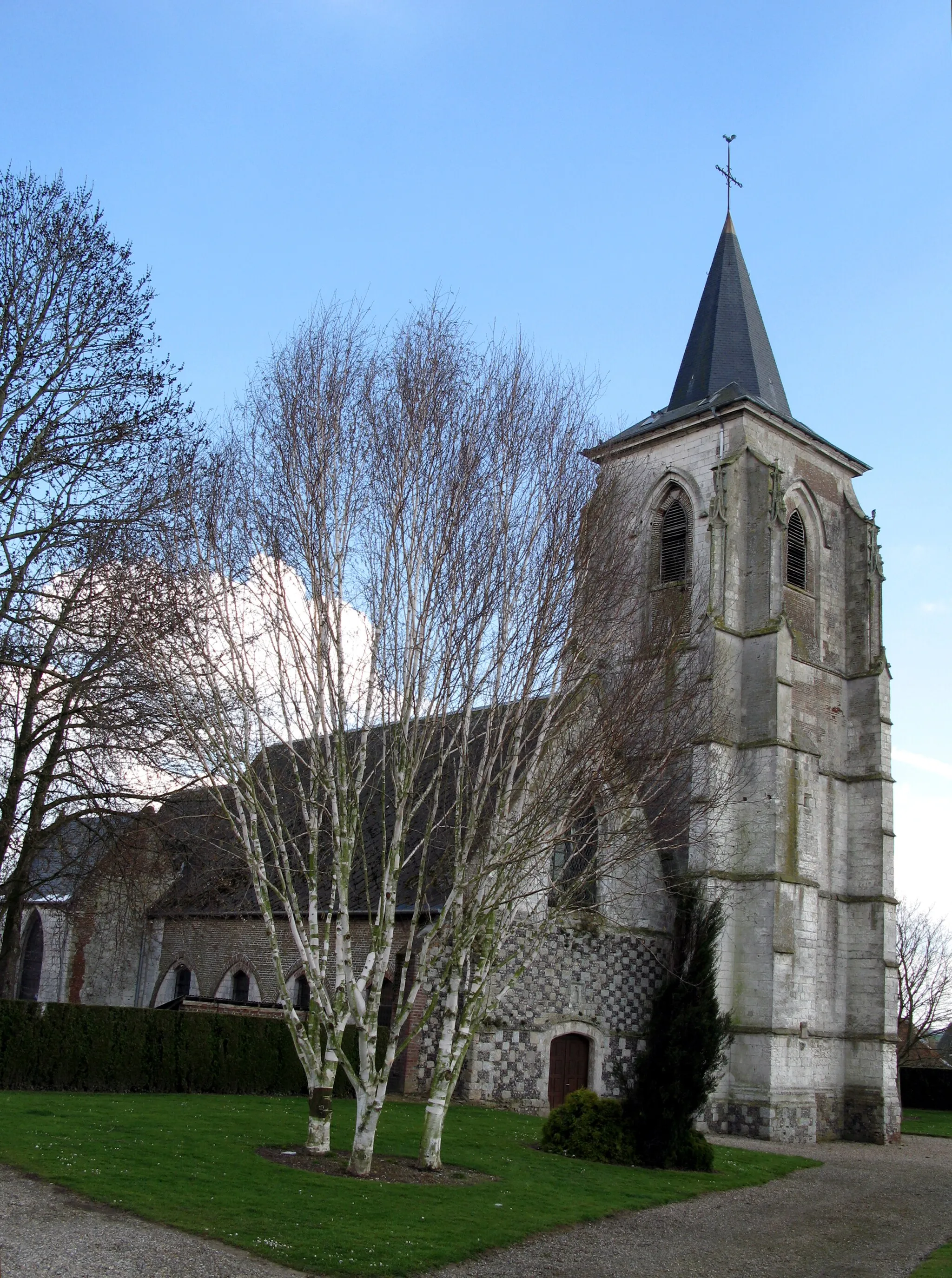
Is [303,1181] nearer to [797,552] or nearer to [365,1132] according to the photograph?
[365,1132]

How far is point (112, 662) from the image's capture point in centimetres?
1502

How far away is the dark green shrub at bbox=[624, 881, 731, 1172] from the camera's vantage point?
1605 cm

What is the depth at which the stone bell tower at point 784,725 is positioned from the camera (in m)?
22.8

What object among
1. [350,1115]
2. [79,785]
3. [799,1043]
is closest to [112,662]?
[79,785]

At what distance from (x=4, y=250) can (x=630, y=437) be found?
52.2 ft

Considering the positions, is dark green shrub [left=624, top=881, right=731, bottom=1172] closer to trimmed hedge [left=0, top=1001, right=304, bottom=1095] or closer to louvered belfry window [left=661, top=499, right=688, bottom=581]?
trimmed hedge [left=0, top=1001, right=304, bottom=1095]

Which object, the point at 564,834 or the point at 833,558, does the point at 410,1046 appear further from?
the point at 833,558

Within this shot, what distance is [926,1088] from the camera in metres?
36.1

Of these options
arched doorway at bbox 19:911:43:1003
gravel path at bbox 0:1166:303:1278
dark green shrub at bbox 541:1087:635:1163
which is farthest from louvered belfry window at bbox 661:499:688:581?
gravel path at bbox 0:1166:303:1278

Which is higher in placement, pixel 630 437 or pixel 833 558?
pixel 630 437

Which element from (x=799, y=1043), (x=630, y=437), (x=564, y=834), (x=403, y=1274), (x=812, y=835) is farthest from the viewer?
(x=630, y=437)

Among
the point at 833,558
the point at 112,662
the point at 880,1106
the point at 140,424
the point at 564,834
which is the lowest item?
the point at 880,1106

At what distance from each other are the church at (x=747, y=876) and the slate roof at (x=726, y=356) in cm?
6

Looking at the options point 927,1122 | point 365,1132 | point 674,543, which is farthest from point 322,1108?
point 927,1122
